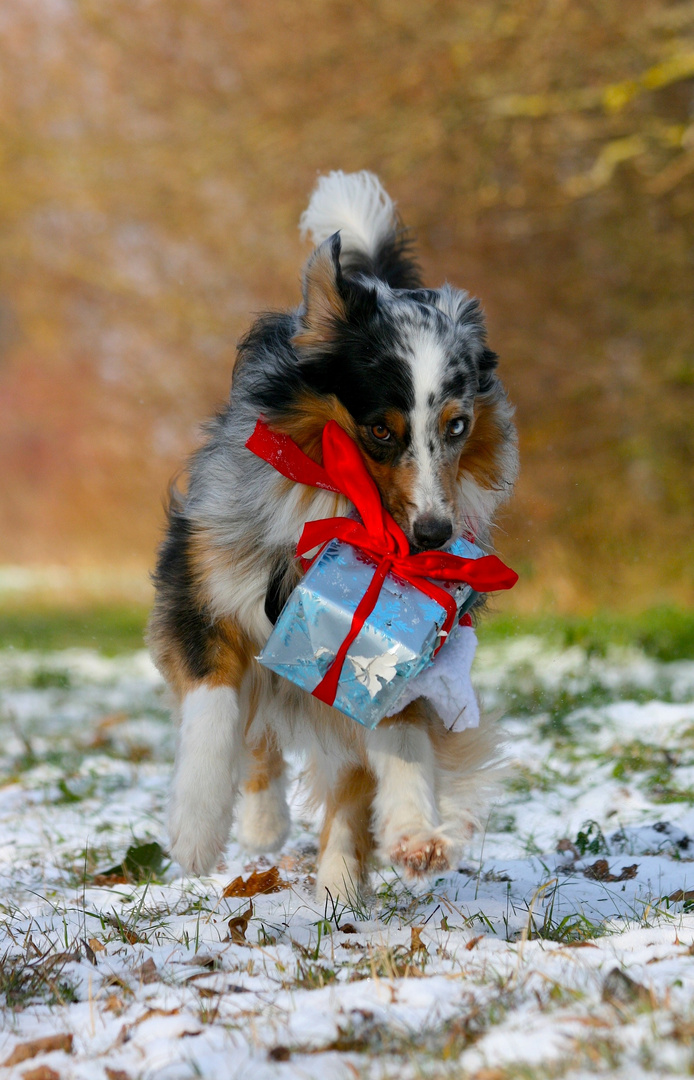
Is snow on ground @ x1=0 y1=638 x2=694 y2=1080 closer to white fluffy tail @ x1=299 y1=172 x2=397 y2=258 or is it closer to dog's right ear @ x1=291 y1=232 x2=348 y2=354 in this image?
dog's right ear @ x1=291 y1=232 x2=348 y2=354

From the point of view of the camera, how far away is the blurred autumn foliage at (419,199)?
10242 mm

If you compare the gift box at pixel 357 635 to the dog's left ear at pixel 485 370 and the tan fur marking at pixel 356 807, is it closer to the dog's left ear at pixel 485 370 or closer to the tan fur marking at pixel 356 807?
the tan fur marking at pixel 356 807

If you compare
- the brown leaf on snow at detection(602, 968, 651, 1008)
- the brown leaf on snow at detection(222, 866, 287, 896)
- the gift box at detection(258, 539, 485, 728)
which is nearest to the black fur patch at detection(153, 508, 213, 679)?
the gift box at detection(258, 539, 485, 728)

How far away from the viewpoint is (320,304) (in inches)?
125

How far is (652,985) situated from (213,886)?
5.95 feet

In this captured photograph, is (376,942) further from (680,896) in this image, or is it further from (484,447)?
(484,447)

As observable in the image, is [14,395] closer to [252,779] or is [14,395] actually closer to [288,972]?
[252,779]

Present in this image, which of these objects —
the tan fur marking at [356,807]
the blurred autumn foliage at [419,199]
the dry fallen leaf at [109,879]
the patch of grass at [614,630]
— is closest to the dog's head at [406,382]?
the tan fur marking at [356,807]

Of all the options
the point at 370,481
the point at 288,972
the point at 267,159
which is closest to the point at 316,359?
the point at 370,481

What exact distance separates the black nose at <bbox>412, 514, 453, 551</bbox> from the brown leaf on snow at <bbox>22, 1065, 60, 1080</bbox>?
1.57 m

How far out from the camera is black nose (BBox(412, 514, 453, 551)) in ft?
9.56

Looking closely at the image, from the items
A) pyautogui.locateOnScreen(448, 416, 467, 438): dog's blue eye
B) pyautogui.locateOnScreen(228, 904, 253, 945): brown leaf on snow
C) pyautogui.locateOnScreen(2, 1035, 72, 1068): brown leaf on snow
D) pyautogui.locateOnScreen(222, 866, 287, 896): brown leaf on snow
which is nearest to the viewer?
pyautogui.locateOnScreen(2, 1035, 72, 1068): brown leaf on snow

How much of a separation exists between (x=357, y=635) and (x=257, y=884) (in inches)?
40.2

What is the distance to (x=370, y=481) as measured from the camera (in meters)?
3.01
